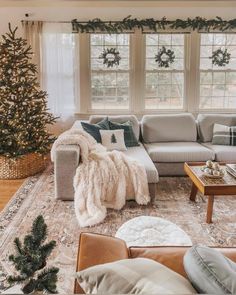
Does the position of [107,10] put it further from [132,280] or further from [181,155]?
[132,280]

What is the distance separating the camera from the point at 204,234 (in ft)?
10.6

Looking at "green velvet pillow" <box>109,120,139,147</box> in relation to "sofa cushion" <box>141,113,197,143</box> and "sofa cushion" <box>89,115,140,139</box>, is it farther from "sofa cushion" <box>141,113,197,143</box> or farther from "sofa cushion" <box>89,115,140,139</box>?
"sofa cushion" <box>141,113,197,143</box>

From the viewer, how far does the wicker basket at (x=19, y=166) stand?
4871 mm

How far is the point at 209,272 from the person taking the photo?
1338 mm

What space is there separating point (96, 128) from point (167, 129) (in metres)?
1.11

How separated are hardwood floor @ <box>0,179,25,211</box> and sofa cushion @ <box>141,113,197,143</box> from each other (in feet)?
6.26

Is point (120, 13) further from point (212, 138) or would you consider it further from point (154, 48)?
point (212, 138)

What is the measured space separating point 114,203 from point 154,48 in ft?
10.2

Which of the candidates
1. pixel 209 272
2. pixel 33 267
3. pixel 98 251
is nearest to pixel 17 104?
pixel 98 251

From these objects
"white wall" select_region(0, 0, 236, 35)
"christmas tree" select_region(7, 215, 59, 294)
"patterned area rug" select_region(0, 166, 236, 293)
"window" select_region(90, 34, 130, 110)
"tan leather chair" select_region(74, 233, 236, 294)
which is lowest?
"patterned area rug" select_region(0, 166, 236, 293)

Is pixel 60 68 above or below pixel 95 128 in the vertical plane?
above

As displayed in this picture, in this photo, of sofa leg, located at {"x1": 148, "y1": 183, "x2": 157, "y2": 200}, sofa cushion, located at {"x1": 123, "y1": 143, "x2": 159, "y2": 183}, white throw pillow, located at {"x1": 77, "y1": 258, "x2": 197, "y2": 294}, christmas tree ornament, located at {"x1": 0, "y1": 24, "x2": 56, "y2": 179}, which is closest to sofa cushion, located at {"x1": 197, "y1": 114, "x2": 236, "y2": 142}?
sofa cushion, located at {"x1": 123, "y1": 143, "x2": 159, "y2": 183}

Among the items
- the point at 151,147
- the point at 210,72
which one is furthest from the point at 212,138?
the point at 210,72

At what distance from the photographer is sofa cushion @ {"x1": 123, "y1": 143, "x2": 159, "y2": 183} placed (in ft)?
12.9
